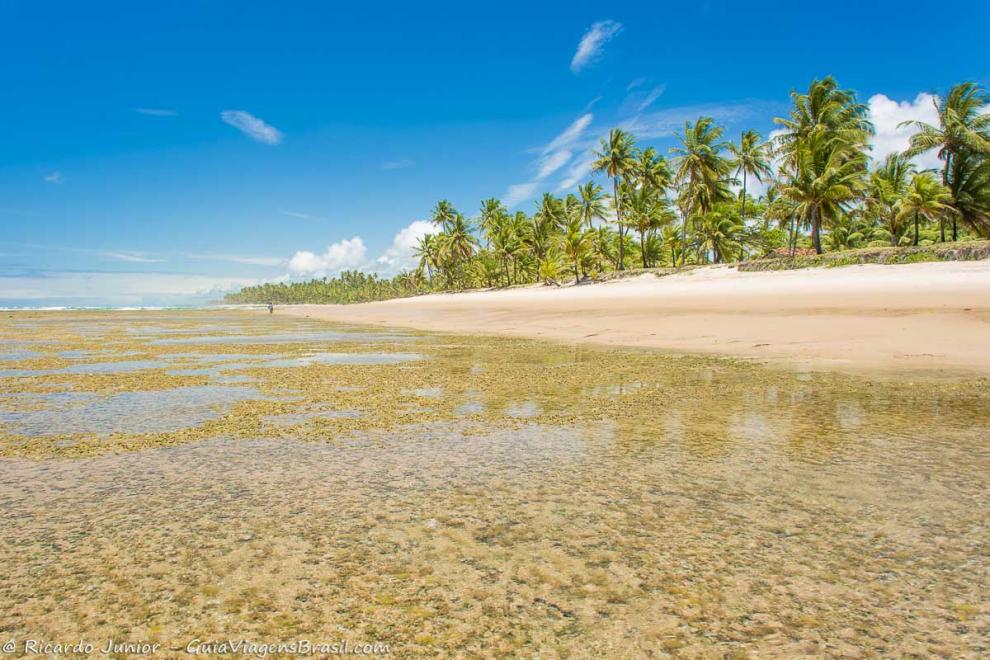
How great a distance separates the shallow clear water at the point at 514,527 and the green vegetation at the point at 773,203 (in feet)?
81.9

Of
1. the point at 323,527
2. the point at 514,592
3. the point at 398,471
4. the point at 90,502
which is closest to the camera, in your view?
the point at 514,592

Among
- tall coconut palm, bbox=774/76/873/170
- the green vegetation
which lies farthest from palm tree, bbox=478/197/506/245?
tall coconut palm, bbox=774/76/873/170

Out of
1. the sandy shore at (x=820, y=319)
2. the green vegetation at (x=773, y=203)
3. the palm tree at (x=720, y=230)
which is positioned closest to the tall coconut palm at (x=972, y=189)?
the green vegetation at (x=773, y=203)

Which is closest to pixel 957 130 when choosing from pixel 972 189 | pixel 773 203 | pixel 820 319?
pixel 972 189

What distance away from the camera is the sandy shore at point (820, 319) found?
8.45 metres

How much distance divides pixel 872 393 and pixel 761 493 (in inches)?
139

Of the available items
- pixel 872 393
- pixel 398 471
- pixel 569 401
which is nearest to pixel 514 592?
pixel 398 471

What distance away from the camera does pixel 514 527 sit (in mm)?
2271

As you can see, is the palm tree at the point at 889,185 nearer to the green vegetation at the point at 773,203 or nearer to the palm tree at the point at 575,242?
the green vegetation at the point at 773,203

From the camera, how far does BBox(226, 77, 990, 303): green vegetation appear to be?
32531 mm

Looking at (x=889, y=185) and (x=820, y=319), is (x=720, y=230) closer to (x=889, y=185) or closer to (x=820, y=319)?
(x=889, y=185)

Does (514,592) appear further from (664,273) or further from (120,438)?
(664,273)

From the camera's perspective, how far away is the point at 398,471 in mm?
3041

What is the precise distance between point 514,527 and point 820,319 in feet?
42.1
